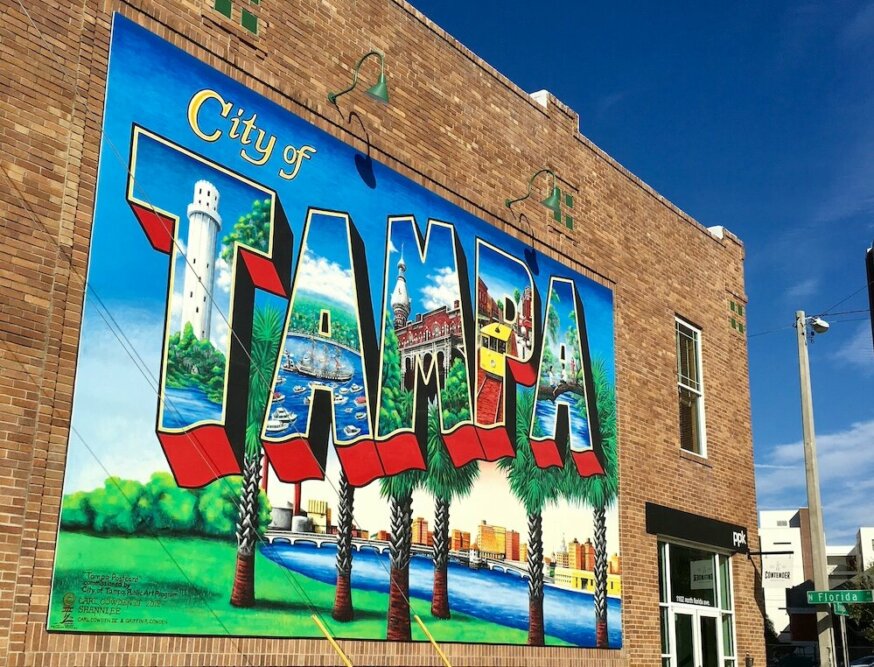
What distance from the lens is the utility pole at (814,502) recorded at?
760 inches

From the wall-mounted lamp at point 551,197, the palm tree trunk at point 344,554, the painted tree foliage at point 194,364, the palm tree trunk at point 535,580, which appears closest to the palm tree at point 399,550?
the palm tree trunk at point 344,554

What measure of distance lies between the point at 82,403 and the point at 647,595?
1036 cm

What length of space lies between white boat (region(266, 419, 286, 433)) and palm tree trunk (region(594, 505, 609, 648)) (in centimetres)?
638

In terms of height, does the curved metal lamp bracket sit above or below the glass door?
above

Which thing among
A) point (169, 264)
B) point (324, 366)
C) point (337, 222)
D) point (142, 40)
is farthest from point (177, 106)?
point (324, 366)

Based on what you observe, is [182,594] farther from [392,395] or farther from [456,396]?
[456,396]

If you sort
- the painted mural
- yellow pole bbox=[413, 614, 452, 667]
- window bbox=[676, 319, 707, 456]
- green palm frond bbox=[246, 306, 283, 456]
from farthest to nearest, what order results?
window bbox=[676, 319, 707, 456] < yellow pole bbox=[413, 614, 452, 667] < green palm frond bbox=[246, 306, 283, 456] < the painted mural

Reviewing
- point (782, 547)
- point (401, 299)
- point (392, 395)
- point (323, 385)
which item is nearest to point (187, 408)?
point (323, 385)

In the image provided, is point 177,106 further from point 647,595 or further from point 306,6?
point 647,595

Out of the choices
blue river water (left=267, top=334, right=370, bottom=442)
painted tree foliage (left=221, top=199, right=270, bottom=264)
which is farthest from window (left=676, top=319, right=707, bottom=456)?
painted tree foliage (left=221, top=199, right=270, bottom=264)

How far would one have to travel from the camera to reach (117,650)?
28.9ft

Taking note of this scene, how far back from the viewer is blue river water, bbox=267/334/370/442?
35.8ft

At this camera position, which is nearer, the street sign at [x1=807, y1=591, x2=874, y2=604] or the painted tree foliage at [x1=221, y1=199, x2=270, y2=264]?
the painted tree foliage at [x1=221, y1=199, x2=270, y2=264]

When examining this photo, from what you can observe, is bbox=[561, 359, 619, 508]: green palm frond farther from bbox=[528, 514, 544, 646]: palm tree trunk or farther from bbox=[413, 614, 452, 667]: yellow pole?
bbox=[413, 614, 452, 667]: yellow pole
